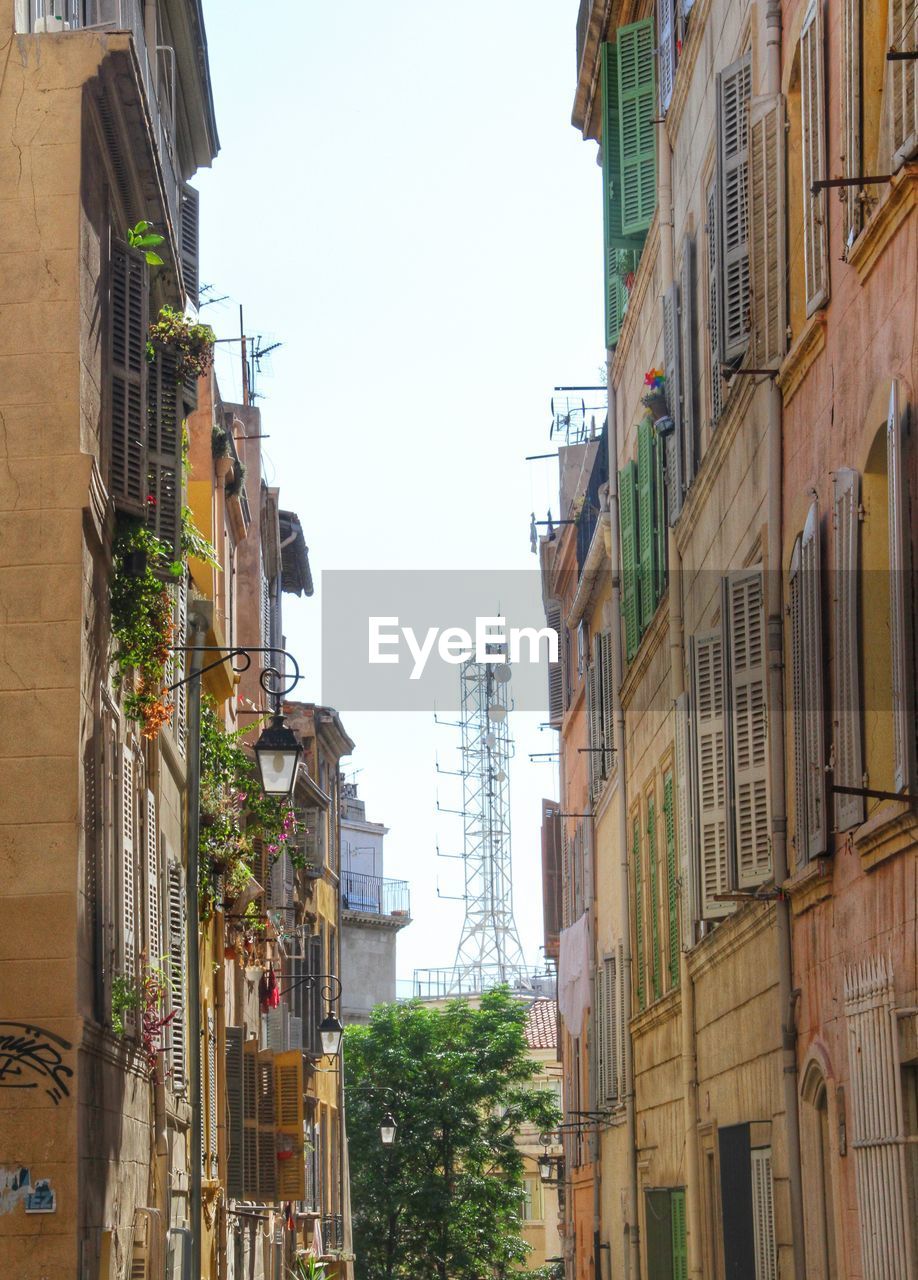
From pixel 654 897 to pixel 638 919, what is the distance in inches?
72.4

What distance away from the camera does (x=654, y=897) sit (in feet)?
69.9

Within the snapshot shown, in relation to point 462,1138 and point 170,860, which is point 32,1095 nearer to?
point 170,860

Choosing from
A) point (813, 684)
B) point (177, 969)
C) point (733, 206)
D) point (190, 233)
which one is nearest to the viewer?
point (813, 684)

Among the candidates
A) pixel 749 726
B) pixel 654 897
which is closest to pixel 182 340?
pixel 749 726

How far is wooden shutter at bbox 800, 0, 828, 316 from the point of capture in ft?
37.7

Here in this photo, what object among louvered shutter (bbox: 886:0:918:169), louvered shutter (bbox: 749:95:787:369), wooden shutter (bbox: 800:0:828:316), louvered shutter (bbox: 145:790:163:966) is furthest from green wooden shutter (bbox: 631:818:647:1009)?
louvered shutter (bbox: 886:0:918:169)

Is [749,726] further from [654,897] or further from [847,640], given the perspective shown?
[654,897]

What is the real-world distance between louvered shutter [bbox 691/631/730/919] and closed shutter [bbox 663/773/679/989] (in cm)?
337

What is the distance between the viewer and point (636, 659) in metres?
22.5

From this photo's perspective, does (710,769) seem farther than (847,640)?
Yes

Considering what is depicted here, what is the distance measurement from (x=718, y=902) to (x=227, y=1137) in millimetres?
14177

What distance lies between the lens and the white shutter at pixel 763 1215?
1362 cm

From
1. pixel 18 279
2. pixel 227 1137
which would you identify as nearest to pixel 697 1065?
pixel 18 279

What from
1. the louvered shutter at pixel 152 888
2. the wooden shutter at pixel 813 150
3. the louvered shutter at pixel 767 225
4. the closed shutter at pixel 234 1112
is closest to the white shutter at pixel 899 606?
the wooden shutter at pixel 813 150
